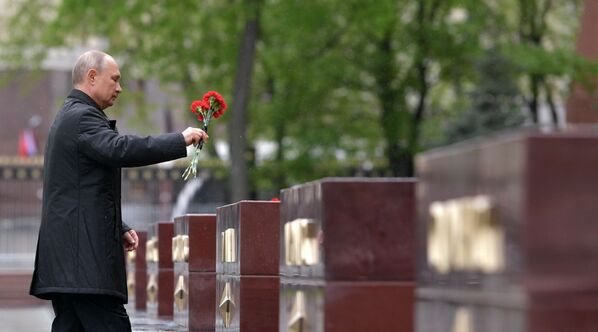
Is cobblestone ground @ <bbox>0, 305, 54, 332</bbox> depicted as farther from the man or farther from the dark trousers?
the man

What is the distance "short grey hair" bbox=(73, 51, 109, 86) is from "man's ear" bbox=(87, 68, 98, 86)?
14 mm

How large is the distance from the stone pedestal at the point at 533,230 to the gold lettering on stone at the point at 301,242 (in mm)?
2047

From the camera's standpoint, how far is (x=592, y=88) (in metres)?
29.1

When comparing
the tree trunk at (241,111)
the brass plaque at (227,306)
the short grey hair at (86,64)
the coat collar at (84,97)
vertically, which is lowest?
the brass plaque at (227,306)

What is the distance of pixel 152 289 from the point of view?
605 inches

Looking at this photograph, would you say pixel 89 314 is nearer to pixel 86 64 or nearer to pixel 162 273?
pixel 86 64

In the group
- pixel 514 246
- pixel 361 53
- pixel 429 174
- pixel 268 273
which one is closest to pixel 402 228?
pixel 429 174

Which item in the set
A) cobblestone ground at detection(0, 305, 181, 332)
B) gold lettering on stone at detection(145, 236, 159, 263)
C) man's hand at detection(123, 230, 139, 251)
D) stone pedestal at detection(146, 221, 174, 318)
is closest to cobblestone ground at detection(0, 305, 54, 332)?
cobblestone ground at detection(0, 305, 181, 332)

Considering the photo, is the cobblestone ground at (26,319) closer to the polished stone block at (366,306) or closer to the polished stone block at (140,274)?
the polished stone block at (140,274)

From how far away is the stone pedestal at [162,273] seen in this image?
1459 cm

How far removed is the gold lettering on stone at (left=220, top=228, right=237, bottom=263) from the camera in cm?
991

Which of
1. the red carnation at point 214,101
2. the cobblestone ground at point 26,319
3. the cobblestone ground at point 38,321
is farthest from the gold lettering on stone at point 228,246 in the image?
the cobblestone ground at point 26,319

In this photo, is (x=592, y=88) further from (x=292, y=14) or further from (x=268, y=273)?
(x=268, y=273)

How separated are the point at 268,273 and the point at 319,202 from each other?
3.22 meters
